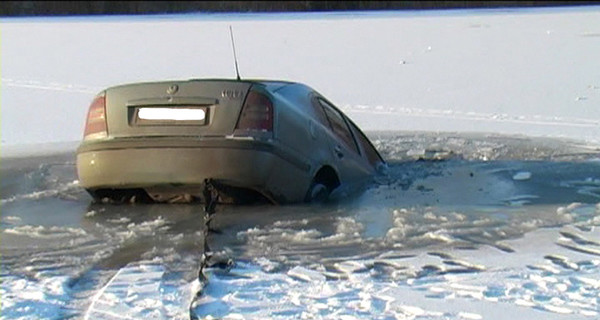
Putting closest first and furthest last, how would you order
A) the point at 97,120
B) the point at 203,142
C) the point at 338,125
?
the point at 203,142 < the point at 97,120 < the point at 338,125

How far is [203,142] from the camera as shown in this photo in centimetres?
738

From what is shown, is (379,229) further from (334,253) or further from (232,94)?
(232,94)

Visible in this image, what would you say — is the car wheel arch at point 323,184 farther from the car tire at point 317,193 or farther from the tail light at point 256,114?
the tail light at point 256,114

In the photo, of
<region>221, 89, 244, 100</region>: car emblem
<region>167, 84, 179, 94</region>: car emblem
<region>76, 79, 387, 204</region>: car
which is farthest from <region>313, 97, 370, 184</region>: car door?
<region>167, 84, 179, 94</region>: car emblem

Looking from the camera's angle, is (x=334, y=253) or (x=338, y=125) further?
(x=338, y=125)

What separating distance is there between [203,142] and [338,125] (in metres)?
1.78

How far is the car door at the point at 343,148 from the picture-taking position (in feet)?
27.7

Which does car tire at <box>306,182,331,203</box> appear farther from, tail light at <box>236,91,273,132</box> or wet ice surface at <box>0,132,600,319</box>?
tail light at <box>236,91,273,132</box>

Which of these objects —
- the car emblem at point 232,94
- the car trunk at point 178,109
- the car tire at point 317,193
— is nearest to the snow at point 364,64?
the car tire at point 317,193

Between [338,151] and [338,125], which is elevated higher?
[338,125]

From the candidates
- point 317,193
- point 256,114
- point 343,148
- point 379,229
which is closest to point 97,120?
point 256,114

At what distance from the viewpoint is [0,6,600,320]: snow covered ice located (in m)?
5.33

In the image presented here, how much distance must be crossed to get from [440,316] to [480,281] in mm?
723

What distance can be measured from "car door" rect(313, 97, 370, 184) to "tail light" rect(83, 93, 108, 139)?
1777 mm
